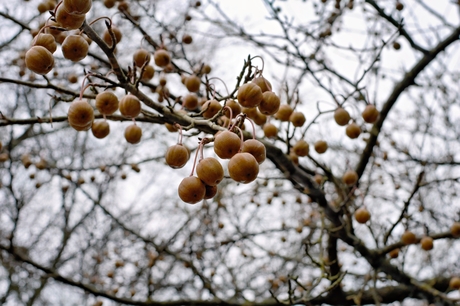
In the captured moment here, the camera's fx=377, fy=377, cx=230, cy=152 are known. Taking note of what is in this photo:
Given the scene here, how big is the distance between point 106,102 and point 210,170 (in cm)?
64

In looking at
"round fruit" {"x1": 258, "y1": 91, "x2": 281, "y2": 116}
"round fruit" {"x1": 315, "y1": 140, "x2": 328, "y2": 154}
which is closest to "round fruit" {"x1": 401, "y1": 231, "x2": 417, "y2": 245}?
"round fruit" {"x1": 315, "y1": 140, "x2": 328, "y2": 154}

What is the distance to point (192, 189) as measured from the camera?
1317 mm

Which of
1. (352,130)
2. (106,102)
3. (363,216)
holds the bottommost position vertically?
(106,102)

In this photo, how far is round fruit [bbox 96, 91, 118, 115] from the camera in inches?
63.8

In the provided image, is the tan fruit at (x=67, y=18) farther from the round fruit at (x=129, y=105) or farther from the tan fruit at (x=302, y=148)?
the tan fruit at (x=302, y=148)

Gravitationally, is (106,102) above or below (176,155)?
above

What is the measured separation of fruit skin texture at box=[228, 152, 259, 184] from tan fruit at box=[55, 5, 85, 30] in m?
0.78

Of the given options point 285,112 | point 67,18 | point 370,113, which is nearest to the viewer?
point 67,18

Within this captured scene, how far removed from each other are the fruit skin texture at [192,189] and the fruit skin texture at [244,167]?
0.13 metres

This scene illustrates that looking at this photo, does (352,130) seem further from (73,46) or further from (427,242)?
(73,46)

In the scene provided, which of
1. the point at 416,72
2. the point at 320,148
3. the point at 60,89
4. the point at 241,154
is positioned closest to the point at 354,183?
the point at 320,148

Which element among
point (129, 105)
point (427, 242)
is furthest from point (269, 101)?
point (427, 242)

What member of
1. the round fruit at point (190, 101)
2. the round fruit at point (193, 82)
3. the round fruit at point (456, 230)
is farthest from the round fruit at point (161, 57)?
the round fruit at point (456, 230)

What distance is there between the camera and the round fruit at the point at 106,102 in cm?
162
